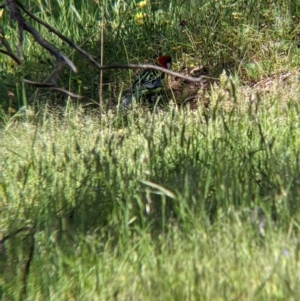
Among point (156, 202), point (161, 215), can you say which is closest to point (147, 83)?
point (156, 202)

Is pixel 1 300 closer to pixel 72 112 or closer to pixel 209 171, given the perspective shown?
pixel 209 171

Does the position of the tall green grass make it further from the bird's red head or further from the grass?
the bird's red head

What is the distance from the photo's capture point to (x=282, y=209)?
3.11m

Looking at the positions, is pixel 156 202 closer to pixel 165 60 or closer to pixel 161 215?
pixel 161 215

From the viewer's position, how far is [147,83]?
5.80 meters

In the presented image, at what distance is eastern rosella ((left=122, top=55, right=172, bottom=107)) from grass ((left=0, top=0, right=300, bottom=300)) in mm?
234

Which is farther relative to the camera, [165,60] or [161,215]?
[165,60]

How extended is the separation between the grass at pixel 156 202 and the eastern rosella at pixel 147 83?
234 millimetres

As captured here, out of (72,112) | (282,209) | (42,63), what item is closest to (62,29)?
→ (42,63)

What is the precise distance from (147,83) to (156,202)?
7.89 ft

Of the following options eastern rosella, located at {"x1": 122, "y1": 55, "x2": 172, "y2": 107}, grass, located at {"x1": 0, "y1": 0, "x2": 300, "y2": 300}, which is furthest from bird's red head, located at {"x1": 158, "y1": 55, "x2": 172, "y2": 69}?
grass, located at {"x1": 0, "y1": 0, "x2": 300, "y2": 300}

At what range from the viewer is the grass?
2.78 meters

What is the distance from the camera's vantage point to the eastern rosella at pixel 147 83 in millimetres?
5773

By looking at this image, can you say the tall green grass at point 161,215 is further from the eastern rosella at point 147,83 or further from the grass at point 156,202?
the eastern rosella at point 147,83
